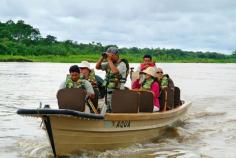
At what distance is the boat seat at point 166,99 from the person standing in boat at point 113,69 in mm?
1614

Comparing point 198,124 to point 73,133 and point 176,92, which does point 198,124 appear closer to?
point 176,92

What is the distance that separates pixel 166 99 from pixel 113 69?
2348 mm

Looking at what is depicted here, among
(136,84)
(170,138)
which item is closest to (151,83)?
(136,84)

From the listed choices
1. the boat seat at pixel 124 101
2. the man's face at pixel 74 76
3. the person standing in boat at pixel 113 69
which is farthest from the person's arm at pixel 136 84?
the man's face at pixel 74 76

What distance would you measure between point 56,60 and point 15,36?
11361 millimetres

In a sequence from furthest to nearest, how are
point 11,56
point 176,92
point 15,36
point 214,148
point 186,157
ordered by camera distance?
1. point 15,36
2. point 11,56
3. point 176,92
4. point 214,148
5. point 186,157

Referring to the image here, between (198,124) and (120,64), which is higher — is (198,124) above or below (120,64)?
below

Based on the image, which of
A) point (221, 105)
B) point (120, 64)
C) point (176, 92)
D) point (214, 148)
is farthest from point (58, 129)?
point (221, 105)

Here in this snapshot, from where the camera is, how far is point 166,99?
36.7 ft

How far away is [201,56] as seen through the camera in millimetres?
113375

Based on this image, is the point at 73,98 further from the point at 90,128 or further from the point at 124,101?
the point at 124,101

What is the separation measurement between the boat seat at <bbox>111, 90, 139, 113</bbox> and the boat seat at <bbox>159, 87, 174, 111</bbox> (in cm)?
171

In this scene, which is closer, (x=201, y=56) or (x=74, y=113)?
(x=74, y=113)

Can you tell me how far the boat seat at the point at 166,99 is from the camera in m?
11.0
